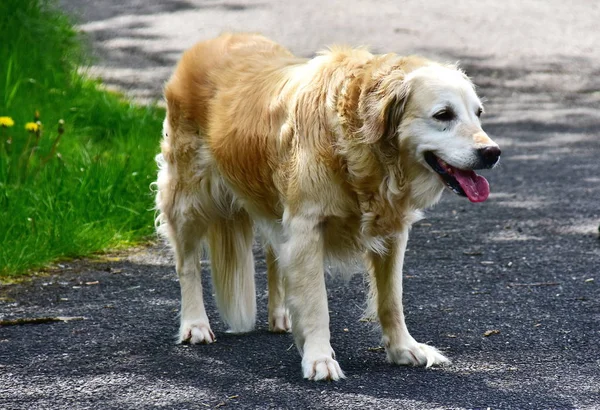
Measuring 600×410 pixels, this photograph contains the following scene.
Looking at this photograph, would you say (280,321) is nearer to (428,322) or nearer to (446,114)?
(428,322)

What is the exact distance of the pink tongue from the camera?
14.8 feet

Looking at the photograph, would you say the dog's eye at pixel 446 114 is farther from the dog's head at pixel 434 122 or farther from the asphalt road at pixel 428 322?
the asphalt road at pixel 428 322

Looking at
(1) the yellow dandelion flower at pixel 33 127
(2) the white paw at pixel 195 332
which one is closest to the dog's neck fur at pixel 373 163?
(2) the white paw at pixel 195 332

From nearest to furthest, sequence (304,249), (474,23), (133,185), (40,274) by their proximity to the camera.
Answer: (304,249) → (40,274) → (133,185) → (474,23)

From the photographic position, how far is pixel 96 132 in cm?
929

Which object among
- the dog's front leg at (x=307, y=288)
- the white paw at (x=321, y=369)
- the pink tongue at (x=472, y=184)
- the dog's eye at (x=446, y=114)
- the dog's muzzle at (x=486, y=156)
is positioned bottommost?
the white paw at (x=321, y=369)

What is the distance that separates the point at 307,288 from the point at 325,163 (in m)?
0.58

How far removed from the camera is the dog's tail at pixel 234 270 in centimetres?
552

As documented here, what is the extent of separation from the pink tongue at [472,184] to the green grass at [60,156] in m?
3.14

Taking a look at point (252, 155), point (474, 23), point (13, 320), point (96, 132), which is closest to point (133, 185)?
point (96, 132)

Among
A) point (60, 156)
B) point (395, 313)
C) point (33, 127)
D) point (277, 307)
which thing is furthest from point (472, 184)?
point (60, 156)

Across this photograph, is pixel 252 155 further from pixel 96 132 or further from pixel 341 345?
pixel 96 132

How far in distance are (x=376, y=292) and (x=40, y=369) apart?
165 centimetres

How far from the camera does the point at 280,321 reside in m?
5.54
